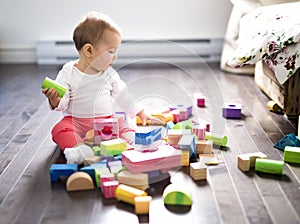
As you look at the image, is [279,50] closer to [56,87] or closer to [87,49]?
[87,49]

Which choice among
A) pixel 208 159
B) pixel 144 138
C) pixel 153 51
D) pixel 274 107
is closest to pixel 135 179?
pixel 144 138

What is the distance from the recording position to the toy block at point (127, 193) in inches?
43.6

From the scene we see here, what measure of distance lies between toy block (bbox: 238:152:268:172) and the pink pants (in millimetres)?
391

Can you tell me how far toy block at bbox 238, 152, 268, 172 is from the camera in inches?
50.3

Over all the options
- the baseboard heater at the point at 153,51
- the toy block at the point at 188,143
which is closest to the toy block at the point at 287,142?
the toy block at the point at 188,143

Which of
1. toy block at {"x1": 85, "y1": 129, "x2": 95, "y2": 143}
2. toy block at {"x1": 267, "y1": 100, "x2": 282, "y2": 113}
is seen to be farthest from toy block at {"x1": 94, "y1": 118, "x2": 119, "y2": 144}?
toy block at {"x1": 267, "y1": 100, "x2": 282, "y2": 113}

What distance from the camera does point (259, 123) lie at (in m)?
1.69

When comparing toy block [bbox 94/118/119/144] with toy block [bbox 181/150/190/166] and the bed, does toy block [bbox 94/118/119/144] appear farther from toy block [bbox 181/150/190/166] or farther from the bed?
the bed

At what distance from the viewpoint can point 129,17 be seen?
2.74 metres

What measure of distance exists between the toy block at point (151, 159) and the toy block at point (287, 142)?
36cm

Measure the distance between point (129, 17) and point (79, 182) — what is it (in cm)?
173

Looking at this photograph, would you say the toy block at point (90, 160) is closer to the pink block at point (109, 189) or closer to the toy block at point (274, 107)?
the pink block at point (109, 189)

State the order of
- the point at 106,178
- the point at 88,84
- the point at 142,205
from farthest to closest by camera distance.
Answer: the point at 88,84, the point at 106,178, the point at 142,205

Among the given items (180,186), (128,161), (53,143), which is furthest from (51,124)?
(180,186)
